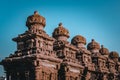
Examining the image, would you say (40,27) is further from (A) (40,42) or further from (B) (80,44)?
(B) (80,44)

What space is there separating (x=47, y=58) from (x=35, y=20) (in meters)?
8.43

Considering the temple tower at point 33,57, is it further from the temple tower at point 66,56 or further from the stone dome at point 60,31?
the stone dome at point 60,31

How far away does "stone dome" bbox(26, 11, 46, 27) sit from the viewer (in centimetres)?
5412

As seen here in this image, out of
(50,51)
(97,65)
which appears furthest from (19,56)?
(97,65)

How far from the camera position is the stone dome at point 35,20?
5412 cm

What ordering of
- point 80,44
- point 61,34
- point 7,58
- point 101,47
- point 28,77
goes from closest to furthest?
point 28,77
point 7,58
point 61,34
point 80,44
point 101,47

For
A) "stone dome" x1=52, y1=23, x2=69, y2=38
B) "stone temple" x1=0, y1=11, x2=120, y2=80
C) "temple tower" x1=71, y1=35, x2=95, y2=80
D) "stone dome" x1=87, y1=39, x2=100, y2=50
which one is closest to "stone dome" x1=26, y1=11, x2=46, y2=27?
"stone temple" x1=0, y1=11, x2=120, y2=80

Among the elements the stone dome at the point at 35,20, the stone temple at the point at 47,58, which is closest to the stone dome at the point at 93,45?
the stone temple at the point at 47,58

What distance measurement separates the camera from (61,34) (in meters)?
61.9

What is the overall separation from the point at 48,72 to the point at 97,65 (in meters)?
21.1

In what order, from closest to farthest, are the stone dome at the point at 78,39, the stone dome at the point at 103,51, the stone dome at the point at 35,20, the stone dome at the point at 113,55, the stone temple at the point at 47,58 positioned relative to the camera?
the stone temple at the point at 47,58
the stone dome at the point at 35,20
the stone dome at the point at 78,39
the stone dome at the point at 103,51
the stone dome at the point at 113,55

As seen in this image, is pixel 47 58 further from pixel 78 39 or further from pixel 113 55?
pixel 113 55

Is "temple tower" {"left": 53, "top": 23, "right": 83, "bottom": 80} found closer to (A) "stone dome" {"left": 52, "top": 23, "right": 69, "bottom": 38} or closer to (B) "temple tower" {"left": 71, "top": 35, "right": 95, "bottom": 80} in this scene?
(A) "stone dome" {"left": 52, "top": 23, "right": 69, "bottom": 38}

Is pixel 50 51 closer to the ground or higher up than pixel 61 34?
closer to the ground
